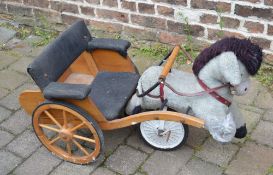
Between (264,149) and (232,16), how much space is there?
46.7 inches

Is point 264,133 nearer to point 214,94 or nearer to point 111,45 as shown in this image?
point 214,94

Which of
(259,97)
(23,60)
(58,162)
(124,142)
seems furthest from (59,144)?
(259,97)

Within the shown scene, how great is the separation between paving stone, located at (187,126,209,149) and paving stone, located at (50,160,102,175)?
0.66 meters

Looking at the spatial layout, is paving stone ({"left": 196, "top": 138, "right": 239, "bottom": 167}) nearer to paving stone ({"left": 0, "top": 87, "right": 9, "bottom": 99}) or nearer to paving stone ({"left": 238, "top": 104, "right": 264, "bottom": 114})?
paving stone ({"left": 238, "top": 104, "right": 264, "bottom": 114})

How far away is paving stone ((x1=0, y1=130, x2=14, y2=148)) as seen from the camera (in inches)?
129

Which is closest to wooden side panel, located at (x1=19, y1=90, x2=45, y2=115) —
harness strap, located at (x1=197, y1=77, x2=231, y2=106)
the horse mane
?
harness strap, located at (x1=197, y1=77, x2=231, y2=106)

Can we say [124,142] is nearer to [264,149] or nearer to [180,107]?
[180,107]

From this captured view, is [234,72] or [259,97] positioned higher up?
[234,72]

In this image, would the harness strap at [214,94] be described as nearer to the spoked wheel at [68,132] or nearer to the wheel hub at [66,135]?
the spoked wheel at [68,132]

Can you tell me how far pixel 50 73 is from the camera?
284cm

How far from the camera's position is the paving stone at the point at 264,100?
3452 millimetres

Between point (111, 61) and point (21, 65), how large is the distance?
1246 mm

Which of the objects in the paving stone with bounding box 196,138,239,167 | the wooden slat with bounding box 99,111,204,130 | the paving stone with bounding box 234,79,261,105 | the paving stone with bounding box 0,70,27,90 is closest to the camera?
the wooden slat with bounding box 99,111,204,130

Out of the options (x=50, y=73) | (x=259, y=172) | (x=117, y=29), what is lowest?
(x=259, y=172)
